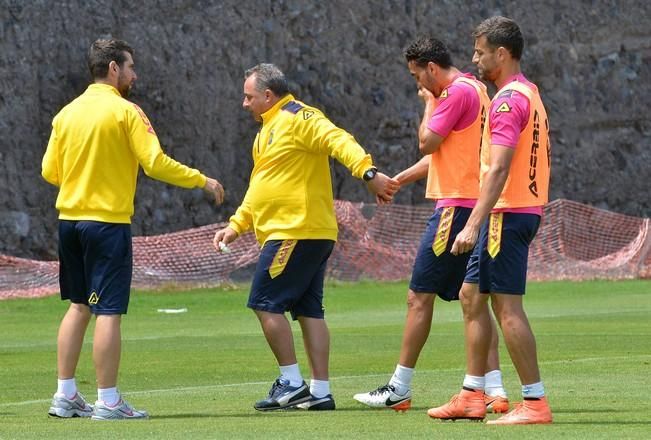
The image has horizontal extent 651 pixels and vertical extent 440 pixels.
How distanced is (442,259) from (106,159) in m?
2.14

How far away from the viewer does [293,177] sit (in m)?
10.3

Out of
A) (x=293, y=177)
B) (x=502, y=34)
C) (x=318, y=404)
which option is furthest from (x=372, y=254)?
(x=502, y=34)

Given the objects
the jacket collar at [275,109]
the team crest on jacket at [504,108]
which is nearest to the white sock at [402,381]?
the jacket collar at [275,109]

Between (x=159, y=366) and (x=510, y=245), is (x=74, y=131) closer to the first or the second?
(x=510, y=245)

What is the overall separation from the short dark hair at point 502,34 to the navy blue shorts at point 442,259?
1.33 meters

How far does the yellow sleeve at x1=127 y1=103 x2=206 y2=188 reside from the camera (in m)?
9.52

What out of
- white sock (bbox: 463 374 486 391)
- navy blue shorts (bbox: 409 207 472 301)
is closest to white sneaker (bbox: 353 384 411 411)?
navy blue shorts (bbox: 409 207 472 301)

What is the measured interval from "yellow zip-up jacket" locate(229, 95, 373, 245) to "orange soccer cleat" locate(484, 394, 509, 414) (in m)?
1.50

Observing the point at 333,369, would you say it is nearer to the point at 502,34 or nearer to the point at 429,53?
the point at 429,53

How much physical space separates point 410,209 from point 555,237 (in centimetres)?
306

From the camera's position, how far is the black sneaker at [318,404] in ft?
33.3

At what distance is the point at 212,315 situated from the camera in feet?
70.0

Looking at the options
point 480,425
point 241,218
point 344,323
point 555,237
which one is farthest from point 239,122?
point 480,425

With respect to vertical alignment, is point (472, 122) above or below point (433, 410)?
above
